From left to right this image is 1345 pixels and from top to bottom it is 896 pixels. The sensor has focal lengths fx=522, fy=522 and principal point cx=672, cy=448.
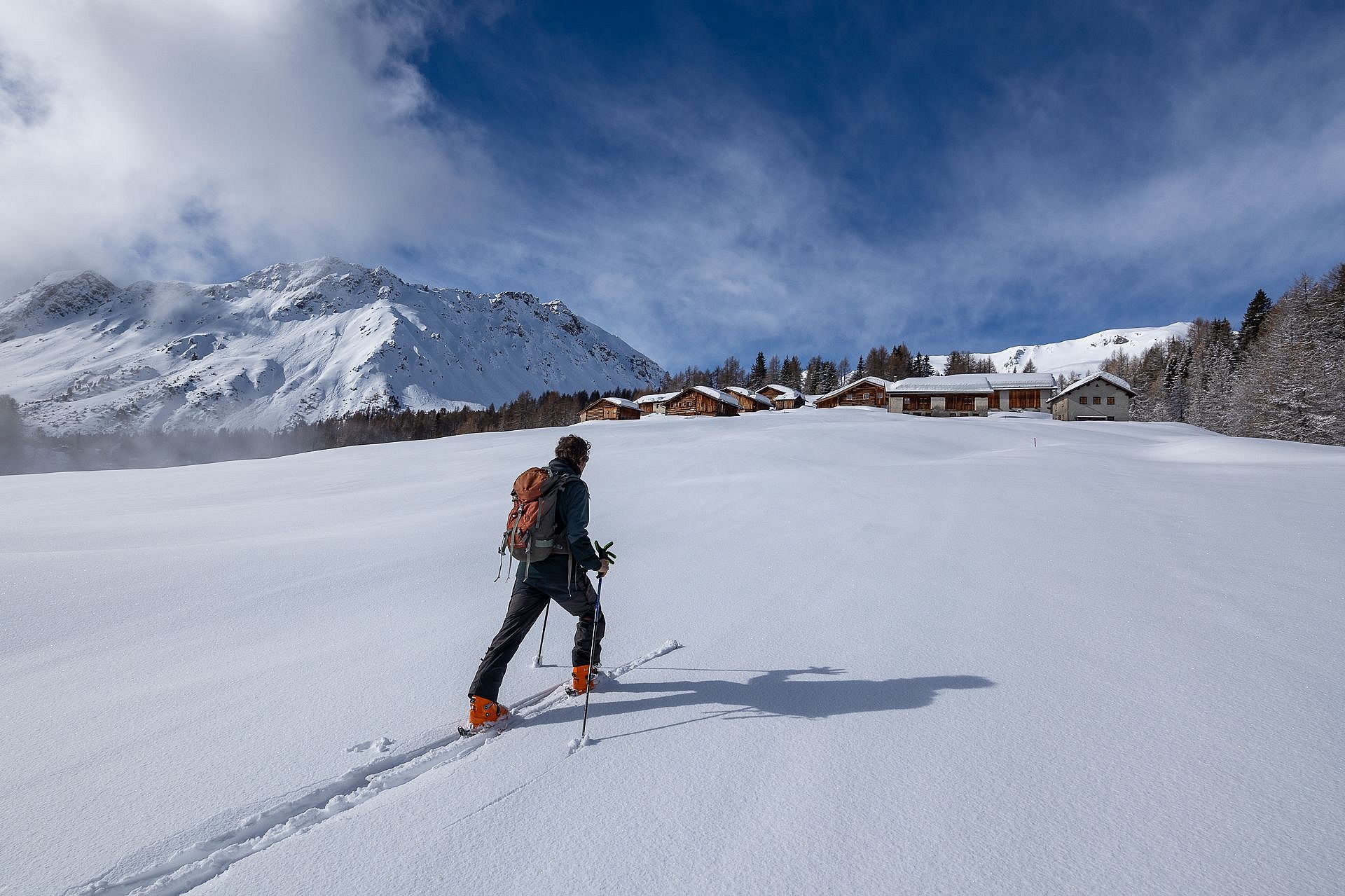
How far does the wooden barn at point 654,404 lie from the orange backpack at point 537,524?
7252cm

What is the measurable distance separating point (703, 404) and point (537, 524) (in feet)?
213

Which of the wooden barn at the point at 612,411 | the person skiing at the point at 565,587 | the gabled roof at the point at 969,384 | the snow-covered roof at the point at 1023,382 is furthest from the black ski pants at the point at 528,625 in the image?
the wooden barn at the point at 612,411

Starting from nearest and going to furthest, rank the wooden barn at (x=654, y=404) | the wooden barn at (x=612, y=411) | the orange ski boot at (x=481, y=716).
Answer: the orange ski boot at (x=481, y=716) < the wooden barn at (x=612, y=411) < the wooden barn at (x=654, y=404)

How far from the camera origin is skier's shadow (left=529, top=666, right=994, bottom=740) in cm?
387

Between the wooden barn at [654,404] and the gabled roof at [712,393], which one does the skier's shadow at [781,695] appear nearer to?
the gabled roof at [712,393]

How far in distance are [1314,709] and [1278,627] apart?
1.89m

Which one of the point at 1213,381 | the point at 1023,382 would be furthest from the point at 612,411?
the point at 1213,381

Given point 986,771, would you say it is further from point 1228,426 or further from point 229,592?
point 1228,426

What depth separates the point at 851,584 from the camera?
6504 mm

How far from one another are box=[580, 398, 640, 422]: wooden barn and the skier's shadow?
239 ft

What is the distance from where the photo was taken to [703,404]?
68438mm

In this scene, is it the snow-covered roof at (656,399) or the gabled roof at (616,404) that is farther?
the snow-covered roof at (656,399)

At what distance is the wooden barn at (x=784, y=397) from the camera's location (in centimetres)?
8244

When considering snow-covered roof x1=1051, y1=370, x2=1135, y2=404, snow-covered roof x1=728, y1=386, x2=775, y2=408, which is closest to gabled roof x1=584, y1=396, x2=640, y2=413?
snow-covered roof x1=728, y1=386, x2=775, y2=408
